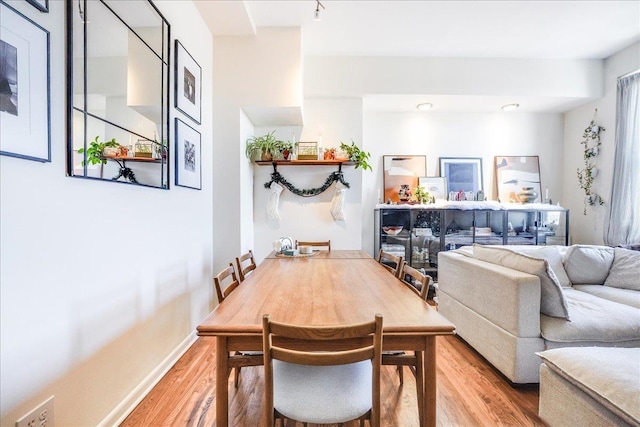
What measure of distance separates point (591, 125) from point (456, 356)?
3.60 m

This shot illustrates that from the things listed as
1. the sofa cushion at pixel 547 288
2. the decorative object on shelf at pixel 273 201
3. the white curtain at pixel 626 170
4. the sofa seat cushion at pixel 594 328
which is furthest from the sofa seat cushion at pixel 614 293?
the decorative object on shelf at pixel 273 201

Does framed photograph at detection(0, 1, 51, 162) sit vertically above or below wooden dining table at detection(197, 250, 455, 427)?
above

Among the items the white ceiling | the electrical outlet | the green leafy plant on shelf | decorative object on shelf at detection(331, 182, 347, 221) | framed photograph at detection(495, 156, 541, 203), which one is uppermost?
the white ceiling

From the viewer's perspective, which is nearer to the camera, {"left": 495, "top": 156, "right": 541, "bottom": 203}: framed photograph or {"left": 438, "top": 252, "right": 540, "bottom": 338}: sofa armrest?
{"left": 438, "top": 252, "right": 540, "bottom": 338}: sofa armrest

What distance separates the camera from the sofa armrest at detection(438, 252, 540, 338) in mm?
1796

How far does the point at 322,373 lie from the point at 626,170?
413 centimetres

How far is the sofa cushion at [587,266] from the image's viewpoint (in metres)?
2.65

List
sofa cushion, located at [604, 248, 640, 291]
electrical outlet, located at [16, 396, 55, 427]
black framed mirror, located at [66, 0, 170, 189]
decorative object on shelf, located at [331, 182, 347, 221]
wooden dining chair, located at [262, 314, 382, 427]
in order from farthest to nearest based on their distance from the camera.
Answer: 1. decorative object on shelf, located at [331, 182, 347, 221]
2. sofa cushion, located at [604, 248, 640, 291]
3. black framed mirror, located at [66, 0, 170, 189]
4. electrical outlet, located at [16, 396, 55, 427]
5. wooden dining chair, located at [262, 314, 382, 427]

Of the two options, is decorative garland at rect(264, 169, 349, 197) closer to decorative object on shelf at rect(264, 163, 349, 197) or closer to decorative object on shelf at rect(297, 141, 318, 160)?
decorative object on shelf at rect(264, 163, 349, 197)

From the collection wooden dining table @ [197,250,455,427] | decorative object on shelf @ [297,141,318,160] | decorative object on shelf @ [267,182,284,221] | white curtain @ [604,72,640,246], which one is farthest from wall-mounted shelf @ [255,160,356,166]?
white curtain @ [604,72,640,246]

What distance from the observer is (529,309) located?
1.80 m

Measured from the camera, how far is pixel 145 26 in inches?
70.3

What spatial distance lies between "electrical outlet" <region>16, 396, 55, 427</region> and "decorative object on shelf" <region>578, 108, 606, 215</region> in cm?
524

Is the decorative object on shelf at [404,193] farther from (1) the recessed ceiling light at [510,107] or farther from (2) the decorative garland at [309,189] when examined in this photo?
(1) the recessed ceiling light at [510,107]
